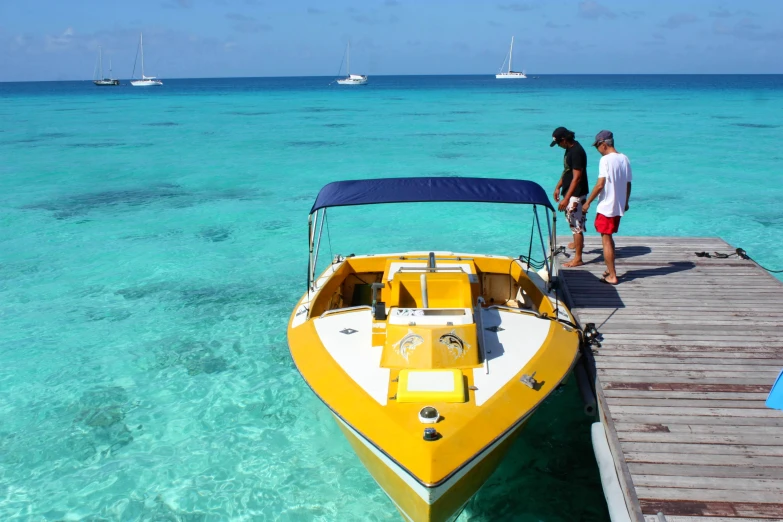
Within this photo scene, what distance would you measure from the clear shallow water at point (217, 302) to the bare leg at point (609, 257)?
148 cm

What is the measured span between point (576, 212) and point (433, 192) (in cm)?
224

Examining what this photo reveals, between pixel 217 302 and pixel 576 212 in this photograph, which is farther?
pixel 217 302

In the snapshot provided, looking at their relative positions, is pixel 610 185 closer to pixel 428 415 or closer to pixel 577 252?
pixel 577 252

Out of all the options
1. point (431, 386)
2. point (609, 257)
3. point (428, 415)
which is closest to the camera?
point (428, 415)

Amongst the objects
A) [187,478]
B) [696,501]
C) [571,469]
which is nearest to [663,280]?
[571,469]

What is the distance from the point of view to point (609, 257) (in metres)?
6.91

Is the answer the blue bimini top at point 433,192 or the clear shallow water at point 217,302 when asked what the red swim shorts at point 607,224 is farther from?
the clear shallow water at point 217,302

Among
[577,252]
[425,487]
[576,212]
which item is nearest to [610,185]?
[576,212]

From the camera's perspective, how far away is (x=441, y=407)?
171 inches

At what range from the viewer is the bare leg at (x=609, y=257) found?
22.4 feet

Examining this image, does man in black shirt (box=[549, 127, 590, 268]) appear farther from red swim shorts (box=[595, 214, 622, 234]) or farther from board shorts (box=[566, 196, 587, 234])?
red swim shorts (box=[595, 214, 622, 234])

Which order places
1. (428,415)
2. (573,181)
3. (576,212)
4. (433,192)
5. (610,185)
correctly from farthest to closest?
(576,212) → (573,181) → (610,185) → (433,192) → (428,415)

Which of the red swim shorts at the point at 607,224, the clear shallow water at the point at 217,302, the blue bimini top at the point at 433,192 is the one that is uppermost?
the blue bimini top at the point at 433,192

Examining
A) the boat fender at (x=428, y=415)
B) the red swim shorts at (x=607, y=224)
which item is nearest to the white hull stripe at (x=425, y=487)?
the boat fender at (x=428, y=415)
